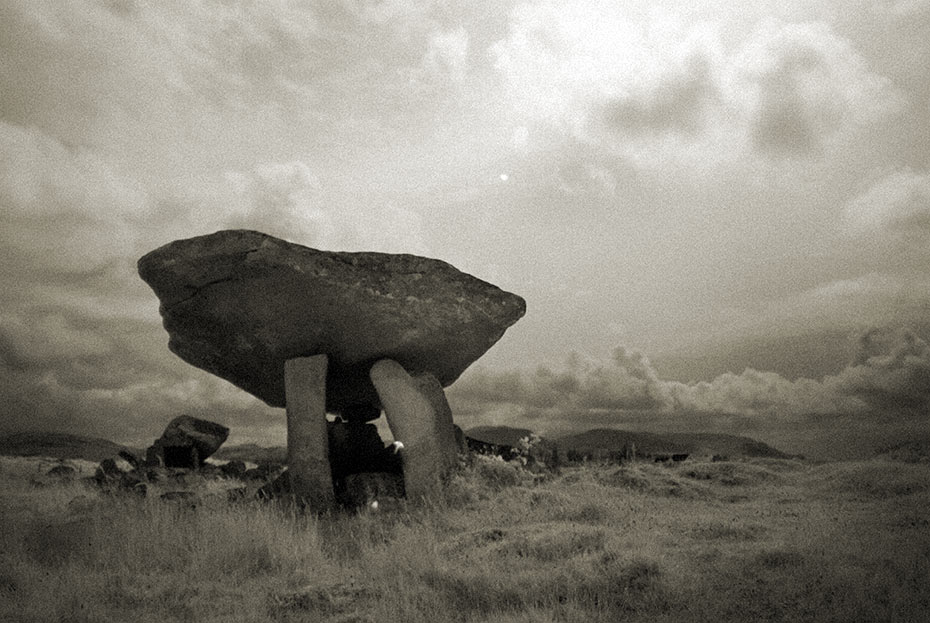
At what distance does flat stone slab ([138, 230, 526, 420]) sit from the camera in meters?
11.7

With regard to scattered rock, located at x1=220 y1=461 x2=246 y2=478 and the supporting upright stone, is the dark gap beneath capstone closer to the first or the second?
scattered rock, located at x1=220 y1=461 x2=246 y2=478

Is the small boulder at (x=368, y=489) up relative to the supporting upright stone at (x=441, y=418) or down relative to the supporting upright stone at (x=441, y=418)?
down

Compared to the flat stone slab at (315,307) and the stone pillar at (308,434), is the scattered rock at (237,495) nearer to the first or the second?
the stone pillar at (308,434)

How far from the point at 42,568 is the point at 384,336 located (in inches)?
245

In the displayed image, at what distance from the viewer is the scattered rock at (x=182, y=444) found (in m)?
16.4

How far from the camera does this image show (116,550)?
342 inches

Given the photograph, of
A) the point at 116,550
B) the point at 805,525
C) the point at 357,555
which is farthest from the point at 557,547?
the point at 116,550

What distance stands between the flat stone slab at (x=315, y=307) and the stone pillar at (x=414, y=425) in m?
0.71

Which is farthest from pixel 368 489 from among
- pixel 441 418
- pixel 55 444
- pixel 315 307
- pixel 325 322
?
pixel 55 444

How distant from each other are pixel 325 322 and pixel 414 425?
2.39 m

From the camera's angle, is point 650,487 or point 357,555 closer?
point 357,555

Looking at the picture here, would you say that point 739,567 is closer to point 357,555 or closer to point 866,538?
point 866,538

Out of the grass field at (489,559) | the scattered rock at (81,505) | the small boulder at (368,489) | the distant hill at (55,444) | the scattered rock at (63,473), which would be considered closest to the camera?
the grass field at (489,559)

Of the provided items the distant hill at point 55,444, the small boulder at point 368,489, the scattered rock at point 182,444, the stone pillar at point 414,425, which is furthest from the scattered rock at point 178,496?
the distant hill at point 55,444
